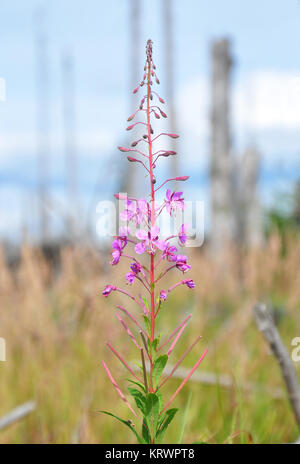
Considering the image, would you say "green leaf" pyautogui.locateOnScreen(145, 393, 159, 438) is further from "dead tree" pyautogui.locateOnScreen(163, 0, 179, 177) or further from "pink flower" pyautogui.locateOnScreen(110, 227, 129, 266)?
"dead tree" pyautogui.locateOnScreen(163, 0, 179, 177)

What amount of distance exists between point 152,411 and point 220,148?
22.1ft

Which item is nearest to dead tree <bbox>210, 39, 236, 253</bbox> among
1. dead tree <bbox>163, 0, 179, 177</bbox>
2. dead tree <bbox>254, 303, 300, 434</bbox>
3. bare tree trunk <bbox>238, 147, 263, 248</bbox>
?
dead tree <bbox>163, 0, 179, 177</bbox>

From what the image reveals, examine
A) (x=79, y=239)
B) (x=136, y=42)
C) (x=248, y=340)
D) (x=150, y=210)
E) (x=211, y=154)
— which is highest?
(x=136, y=42)

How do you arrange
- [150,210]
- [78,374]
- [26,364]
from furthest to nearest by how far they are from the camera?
[26,364] < [78,374] < [150,210]

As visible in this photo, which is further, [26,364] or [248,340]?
[248,340]

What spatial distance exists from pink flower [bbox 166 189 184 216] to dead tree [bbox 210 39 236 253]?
633 cm

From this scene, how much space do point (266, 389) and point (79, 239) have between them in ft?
6.78

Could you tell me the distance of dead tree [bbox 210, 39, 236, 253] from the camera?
23.5 feet

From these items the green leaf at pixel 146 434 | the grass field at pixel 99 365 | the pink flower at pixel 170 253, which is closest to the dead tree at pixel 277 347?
the grass field at pixel 99 365

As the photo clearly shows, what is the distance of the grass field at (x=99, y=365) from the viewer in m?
1.99

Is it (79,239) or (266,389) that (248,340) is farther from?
(79,239)

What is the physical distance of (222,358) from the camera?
9.52 feet

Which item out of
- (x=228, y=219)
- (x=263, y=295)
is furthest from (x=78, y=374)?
(x=228, y=219)

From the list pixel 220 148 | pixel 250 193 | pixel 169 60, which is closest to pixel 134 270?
pixel 220 148
